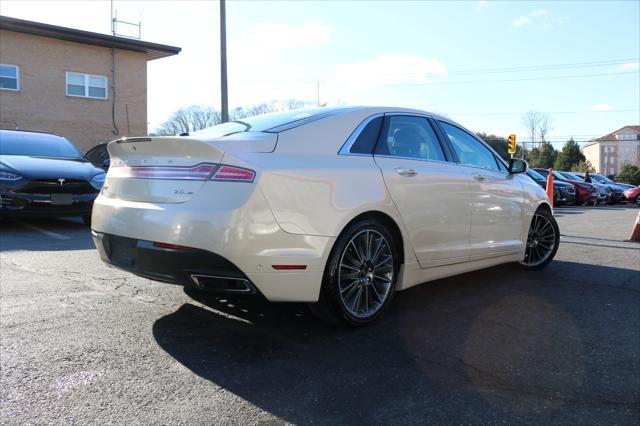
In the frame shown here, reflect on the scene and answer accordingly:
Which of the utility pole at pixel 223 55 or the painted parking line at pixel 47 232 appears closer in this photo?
the painted parking line at pixel 47 232

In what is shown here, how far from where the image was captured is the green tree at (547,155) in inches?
3268

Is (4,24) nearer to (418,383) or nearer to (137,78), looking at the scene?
(137,78)

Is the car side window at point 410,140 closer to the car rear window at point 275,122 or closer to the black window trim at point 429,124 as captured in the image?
the black window trim at point 429,124

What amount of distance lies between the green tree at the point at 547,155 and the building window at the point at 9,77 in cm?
7737

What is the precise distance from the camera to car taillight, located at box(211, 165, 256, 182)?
312 centimetres

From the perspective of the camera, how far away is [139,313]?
3918 mm

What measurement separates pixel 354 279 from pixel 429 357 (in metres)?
0.74

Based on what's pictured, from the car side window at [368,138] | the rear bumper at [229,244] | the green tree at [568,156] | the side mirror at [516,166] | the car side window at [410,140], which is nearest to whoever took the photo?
the rear bumper at [229,244]

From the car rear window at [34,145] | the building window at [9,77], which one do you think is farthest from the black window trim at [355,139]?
the building window at [9,77]

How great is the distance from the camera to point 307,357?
3.17 m

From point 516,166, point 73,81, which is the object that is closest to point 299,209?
point 516,166

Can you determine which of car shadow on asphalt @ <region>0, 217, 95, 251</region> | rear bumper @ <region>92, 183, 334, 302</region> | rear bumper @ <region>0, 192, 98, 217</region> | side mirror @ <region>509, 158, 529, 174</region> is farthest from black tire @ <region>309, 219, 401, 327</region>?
rear bumper @ <region>0, 192, 98, 217</region>

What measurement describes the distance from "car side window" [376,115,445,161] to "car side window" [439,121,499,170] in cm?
27

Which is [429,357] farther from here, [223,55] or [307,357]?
[223,55]
